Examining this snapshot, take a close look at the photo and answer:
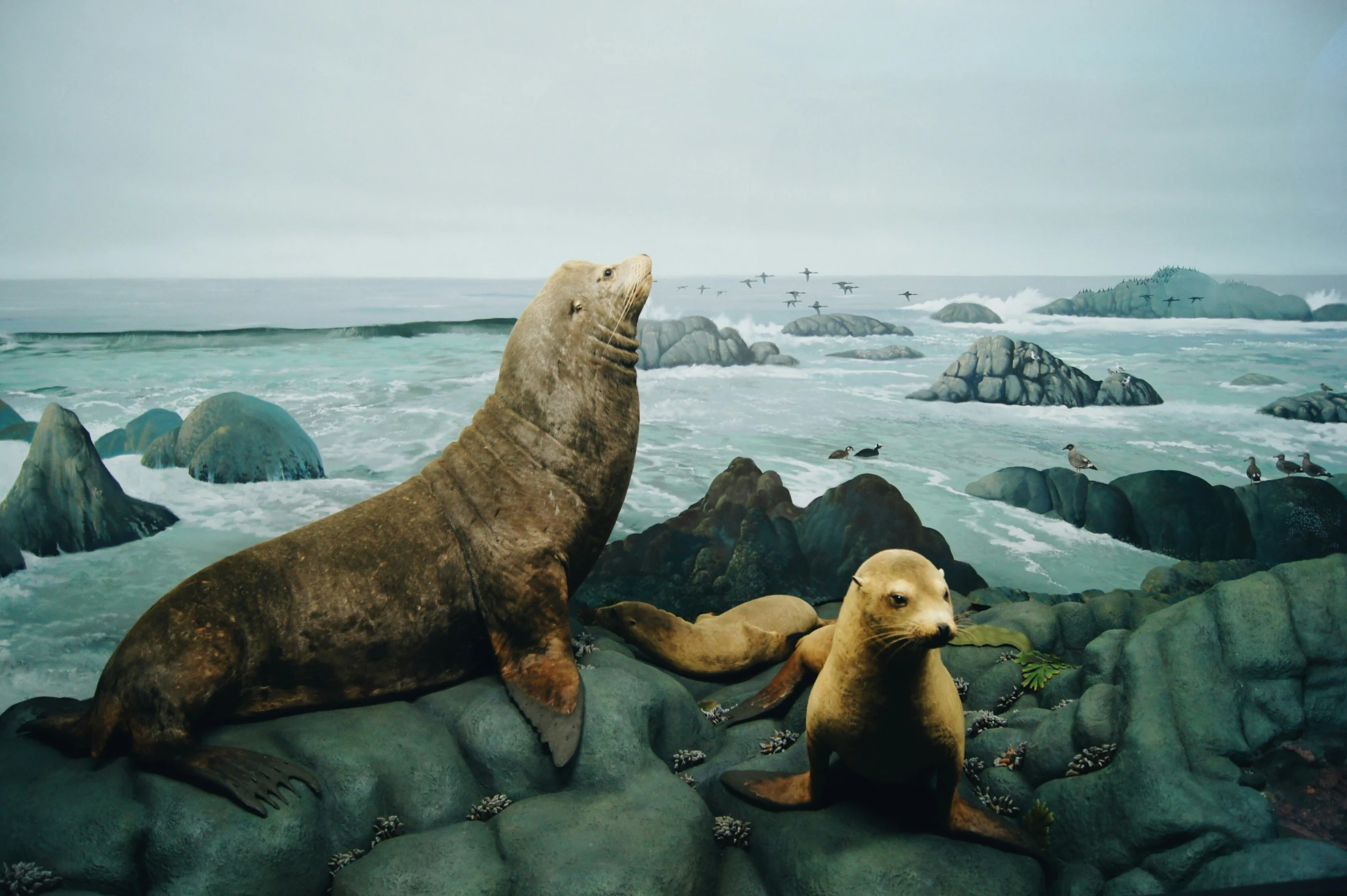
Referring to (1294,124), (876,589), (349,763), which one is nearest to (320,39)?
(349,763)

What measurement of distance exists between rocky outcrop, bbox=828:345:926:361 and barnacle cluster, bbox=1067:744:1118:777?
378 centimetres

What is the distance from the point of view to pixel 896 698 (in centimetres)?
285

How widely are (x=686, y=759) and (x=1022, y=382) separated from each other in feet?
13.8

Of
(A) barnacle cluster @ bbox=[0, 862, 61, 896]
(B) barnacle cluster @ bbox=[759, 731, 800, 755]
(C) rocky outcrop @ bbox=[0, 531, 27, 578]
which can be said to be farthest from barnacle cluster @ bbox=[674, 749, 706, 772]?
Answer: (C) rocky outcrop @ bbox=[0, 531, 27, 578]

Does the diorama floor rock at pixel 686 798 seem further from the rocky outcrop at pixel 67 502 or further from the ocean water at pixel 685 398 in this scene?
the ocean water at pixel 685 398

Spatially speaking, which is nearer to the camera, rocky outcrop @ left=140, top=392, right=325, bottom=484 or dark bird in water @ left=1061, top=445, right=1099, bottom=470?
rocky outcrop @ left=140, top=392, right=325, bottom=484

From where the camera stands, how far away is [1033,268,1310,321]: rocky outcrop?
5.97 m

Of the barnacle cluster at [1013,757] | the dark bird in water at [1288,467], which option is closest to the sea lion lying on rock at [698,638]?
the barnacle cluster at [1013,757]

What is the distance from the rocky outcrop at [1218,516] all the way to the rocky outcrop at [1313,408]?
20.4 inches

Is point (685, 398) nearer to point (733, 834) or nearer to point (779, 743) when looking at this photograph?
point (779, 743)

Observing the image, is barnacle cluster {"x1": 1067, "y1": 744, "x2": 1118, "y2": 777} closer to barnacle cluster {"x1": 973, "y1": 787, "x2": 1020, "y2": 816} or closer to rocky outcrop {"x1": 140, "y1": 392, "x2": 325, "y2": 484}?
barnacle cluster {"x1": 973, "y1": 787, "x2": 1020, "y2": 816}

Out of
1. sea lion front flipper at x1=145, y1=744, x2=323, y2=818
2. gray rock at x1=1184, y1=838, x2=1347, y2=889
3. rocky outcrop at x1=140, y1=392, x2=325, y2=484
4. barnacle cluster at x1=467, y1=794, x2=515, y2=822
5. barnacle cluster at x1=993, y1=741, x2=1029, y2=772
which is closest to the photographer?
gray rock at x1=1184, y1=838, x2=1347, y2=889

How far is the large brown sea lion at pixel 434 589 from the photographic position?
3.00 meters

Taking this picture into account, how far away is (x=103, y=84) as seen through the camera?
483 centimetres
